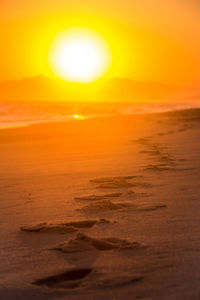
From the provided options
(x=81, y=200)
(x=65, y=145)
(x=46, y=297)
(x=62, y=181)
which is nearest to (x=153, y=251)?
(x=46, y=297)

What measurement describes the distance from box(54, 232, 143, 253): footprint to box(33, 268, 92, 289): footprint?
0.22 metres

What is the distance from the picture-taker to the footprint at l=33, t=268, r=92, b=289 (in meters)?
1.70

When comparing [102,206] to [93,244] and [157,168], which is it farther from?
[157,168]

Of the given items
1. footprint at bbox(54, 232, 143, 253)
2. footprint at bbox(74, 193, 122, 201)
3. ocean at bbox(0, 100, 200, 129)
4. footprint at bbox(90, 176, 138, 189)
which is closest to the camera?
footprint at bbox(54, 232, 143, 253)

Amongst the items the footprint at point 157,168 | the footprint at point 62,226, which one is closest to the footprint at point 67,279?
the footprint at point 62,226

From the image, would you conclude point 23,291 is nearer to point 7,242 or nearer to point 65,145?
point 7,242

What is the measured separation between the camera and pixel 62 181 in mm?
3699

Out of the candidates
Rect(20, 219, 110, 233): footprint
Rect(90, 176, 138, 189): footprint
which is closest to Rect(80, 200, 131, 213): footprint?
Rect(20, 219, 110, 233): footprint

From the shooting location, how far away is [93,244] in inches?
82.7

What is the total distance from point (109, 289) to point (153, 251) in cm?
42

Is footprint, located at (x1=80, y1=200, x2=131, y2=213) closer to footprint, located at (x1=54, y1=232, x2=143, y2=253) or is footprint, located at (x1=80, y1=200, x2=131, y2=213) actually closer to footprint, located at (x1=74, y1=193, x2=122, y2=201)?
footprint, located at (x1=74, y1=193, x2=122, y2=201)

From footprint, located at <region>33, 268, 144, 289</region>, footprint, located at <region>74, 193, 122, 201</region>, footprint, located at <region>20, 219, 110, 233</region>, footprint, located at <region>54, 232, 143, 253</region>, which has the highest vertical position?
footprint, located at <region>74, 193, 122, 201</region>

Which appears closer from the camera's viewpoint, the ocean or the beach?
the beach

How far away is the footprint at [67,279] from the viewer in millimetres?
1698
